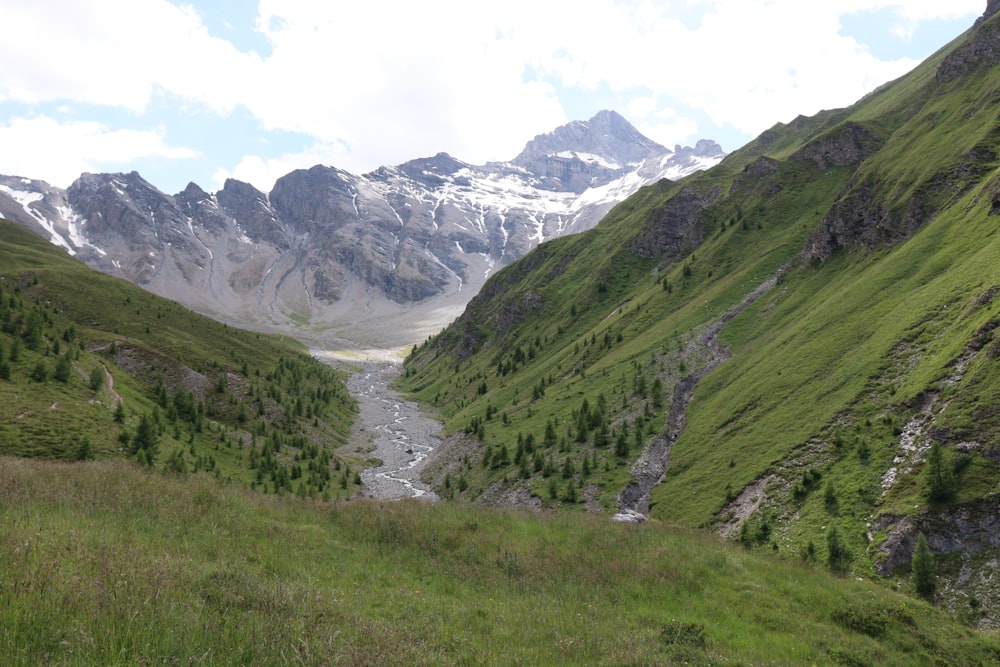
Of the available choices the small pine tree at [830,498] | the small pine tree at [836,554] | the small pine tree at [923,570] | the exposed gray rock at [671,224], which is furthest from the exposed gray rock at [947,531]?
the exposed gray rock at [671,224]

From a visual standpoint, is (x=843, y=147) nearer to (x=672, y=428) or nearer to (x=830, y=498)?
(x=672, y=428)

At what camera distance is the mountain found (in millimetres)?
28469

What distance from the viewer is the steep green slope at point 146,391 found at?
39812 millimetres

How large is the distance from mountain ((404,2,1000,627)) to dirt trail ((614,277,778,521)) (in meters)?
0.31

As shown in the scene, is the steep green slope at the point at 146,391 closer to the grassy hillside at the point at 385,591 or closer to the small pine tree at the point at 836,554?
the grassy hillside at the point at 385,591

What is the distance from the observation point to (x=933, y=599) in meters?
23.0

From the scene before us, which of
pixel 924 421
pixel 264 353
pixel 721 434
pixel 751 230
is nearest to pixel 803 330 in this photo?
pixel 721 434

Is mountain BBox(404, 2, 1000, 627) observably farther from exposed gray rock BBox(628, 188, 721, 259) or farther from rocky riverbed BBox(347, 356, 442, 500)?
exposed gray rock BBox(628, 188, 721, 259)

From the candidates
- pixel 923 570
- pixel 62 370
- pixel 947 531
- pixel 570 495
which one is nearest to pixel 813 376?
pixel 947 531

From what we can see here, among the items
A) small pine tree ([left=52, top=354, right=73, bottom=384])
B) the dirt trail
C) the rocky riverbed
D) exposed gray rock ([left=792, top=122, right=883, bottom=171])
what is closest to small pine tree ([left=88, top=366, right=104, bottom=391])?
small pine tree ([left=52, top=354, right=73, bottom=384])

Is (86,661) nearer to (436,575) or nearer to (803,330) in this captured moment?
(436,575)

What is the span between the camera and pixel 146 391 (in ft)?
202

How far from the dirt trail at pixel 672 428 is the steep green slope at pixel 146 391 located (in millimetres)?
32874

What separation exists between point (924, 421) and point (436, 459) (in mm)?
61861
